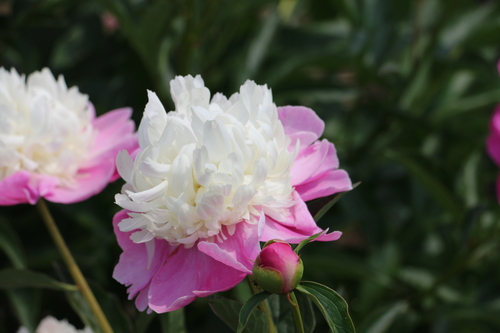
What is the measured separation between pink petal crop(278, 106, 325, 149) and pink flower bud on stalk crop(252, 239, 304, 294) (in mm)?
149

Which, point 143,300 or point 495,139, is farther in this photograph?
point 495,139

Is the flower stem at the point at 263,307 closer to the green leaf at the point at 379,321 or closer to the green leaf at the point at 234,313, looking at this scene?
the green leaf at the point at 234,313

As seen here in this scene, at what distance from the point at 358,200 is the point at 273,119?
86 centimetres

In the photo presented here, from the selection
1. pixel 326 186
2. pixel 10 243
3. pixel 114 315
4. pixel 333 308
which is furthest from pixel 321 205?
pixel 10 243

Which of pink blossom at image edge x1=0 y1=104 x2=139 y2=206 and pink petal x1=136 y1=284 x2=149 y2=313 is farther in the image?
pink blossom at image edge x1=0 y1=104 x2=139 y2=206

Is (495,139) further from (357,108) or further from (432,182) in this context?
(357,108)

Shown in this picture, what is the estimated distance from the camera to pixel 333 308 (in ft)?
1.66

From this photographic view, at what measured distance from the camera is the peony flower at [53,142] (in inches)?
29.3

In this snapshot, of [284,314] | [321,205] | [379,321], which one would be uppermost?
[321,205]

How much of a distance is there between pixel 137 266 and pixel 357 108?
46.7 inches

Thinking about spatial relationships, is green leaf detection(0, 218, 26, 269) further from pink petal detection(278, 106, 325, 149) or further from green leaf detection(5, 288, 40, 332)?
pink petal detection(278, 106, 325, 149)

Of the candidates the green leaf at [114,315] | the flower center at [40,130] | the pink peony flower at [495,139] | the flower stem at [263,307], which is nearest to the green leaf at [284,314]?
the flower stem at [263,307]

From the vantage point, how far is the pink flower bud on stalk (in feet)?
1.59

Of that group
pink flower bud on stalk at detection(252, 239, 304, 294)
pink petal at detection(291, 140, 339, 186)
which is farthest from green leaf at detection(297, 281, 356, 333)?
pink petal at detection(291, 140, 339, 186)
